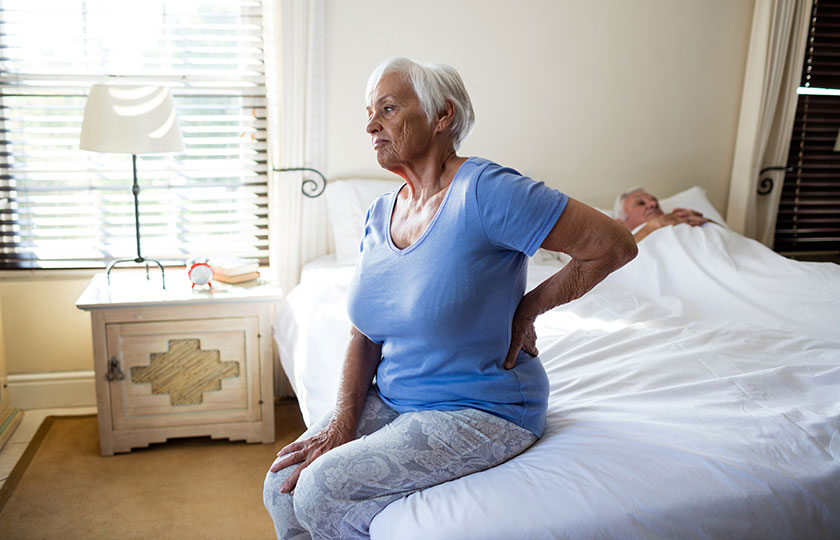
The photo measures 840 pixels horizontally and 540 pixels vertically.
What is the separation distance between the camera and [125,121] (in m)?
2.43

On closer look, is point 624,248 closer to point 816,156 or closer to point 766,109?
point 766,109

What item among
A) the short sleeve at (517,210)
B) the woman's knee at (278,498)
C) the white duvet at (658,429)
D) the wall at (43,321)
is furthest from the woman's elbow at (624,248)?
the wall at (43,321)

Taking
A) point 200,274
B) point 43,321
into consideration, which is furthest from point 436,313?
point 43,321

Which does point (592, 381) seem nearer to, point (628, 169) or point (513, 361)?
point (513, 361)

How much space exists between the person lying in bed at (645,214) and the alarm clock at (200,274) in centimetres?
178

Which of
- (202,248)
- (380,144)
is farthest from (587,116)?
(380,144)

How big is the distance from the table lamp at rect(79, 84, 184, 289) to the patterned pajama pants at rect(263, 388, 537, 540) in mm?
1579

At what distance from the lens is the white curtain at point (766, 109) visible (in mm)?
3383

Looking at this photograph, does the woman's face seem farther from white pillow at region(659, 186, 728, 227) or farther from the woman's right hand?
white pillow at region(659, 186, 728, 227)

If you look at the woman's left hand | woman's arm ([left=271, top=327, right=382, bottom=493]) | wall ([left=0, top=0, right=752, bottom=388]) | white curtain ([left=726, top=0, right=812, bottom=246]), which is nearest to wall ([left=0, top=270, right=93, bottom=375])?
wall ([left=0, top=0, right=752, bottom=388])

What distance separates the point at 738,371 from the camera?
172 cm

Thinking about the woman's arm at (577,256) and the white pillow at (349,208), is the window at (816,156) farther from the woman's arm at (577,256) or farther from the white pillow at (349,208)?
the woman's arm at (577,256)

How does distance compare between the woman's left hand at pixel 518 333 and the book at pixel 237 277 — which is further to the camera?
the book at pixel 237 277

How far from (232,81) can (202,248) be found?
29.5 inches
